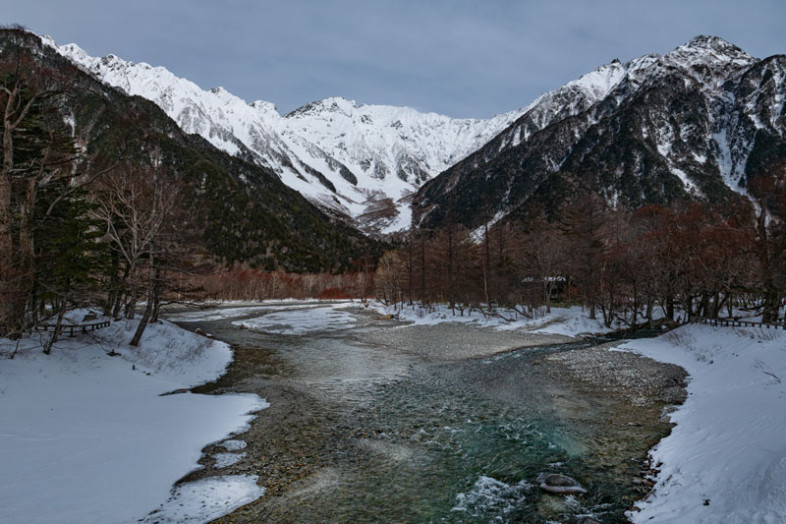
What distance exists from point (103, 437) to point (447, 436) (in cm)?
989

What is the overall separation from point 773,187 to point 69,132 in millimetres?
48869

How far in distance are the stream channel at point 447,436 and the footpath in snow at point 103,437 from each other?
2.60ft

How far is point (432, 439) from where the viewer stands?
12.8 m

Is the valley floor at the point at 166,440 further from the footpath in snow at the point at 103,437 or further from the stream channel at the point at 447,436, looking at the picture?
the stream channel at the point at 447,436

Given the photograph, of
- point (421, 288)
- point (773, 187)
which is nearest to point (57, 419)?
point (773, 187)

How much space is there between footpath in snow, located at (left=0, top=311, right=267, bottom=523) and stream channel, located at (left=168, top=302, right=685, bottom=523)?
79 cm

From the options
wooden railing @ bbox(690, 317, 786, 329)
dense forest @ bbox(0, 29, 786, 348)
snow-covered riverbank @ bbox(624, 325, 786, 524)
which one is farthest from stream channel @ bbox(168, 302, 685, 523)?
dense forest @ bbox(0, 29, 786, 348)

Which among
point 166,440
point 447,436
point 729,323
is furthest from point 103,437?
point 729,323

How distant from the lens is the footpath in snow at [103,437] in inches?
316

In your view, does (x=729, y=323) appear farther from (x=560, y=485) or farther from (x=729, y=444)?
(x=560, y=485)

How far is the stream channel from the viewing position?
8.86 meters

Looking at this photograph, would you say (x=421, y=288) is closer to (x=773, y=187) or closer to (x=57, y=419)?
(x=773, y=187)

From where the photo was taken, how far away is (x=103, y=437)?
10.9 m

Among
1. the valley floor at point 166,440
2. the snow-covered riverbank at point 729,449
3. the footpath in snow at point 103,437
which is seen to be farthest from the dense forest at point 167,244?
the snow-covered riverbank at point 729,449
